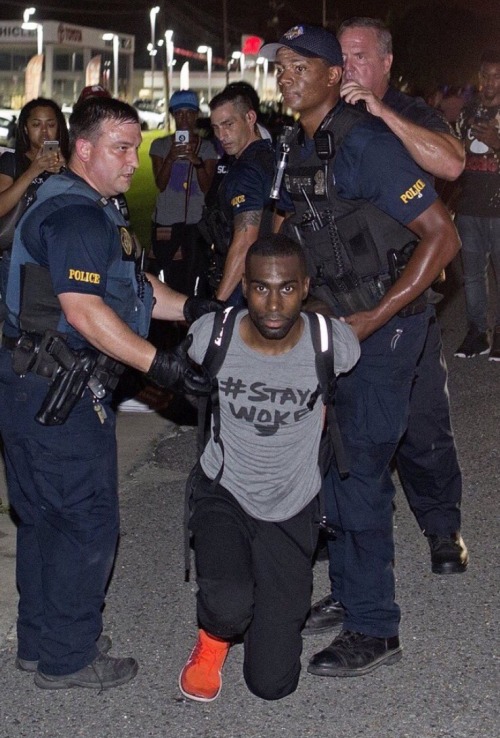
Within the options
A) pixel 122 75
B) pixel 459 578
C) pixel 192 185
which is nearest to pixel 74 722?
pixel 459 578

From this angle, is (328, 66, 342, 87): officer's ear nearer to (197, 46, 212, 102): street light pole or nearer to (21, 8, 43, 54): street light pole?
(21, 8, 43, 54): street light pole

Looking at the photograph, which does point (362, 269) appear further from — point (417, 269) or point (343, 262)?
point (417, 269)

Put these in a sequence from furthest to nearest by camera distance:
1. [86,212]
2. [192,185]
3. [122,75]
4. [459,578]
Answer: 1. [122,75]
2. [192,185]
3. [459,578]
4. [86,212]

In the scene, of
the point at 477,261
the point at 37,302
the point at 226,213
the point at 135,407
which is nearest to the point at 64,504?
the point at 37,302

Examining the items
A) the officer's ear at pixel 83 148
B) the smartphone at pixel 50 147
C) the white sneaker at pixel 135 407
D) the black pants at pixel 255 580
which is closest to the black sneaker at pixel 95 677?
the black pants at pixel 255 580

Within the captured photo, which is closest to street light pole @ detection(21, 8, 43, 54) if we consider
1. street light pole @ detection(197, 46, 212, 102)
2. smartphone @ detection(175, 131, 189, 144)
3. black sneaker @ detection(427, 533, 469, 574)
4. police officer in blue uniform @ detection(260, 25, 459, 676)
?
street light pole @ detection(197, 46, 212, 102)

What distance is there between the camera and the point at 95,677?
4.12 m

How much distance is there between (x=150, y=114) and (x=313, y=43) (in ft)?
219

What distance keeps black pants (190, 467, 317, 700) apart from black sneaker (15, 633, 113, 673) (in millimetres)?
532

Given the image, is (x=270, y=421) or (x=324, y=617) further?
(x=324, y=617)

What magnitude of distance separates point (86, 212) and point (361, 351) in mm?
1149

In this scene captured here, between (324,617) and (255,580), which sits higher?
(255,580)

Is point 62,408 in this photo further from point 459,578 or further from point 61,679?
point 459,578

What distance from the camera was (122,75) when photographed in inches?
3135
